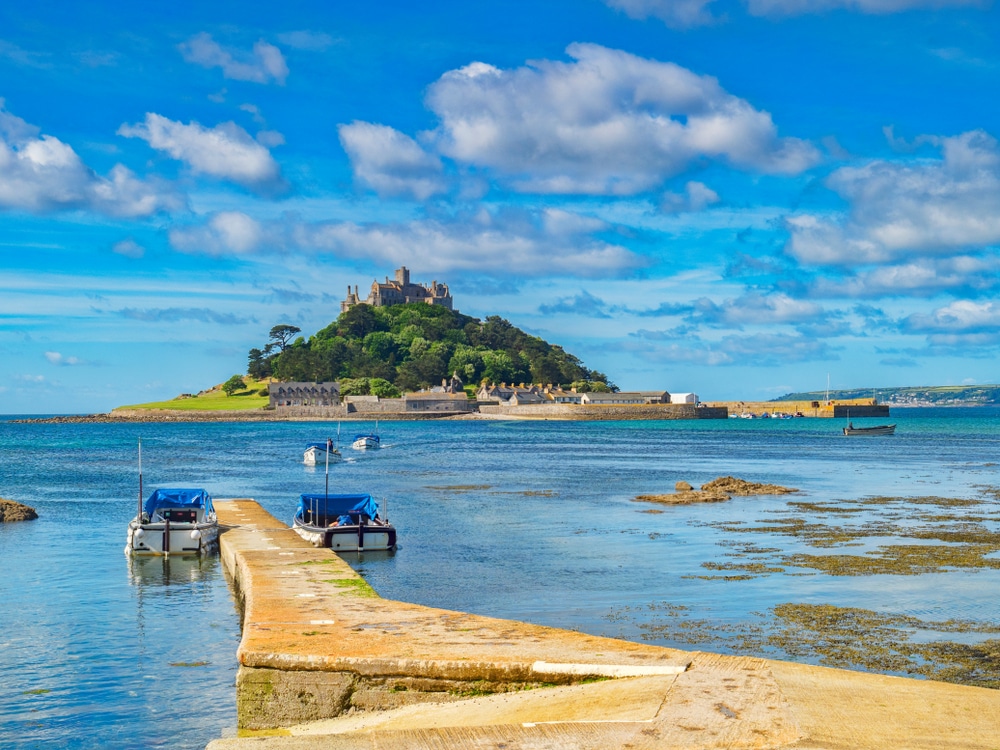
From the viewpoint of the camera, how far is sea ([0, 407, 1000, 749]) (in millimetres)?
15445

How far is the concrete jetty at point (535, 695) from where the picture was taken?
29.3 ft

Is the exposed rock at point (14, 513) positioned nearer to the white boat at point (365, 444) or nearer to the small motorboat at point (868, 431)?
the white boat at point (365, 444)

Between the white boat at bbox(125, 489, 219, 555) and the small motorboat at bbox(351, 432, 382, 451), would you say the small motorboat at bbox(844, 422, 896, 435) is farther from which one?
the white boat at bbox(125, 489, 219, 555)

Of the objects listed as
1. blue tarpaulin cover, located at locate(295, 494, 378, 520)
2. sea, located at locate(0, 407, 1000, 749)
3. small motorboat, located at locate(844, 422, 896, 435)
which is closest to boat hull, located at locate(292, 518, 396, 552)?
sea, located at locate(0, 407, 1000, 749)

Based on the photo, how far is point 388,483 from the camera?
5572 cm

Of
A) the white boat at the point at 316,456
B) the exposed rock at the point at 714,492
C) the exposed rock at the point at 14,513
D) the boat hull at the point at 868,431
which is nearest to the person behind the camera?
the exposed rock at the point at 14,513

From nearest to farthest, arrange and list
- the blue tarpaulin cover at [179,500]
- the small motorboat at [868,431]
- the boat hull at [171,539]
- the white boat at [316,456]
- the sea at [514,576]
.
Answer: the sea at [514,576], the boat hull at [171,539], the blue tarpaulin cover at [179,500], the white boat at [316,456], the small motorboat at [868,431]

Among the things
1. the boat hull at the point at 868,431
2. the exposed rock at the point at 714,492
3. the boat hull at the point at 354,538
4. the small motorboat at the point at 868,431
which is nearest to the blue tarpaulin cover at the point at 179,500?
the boat hull at the point at 354,538

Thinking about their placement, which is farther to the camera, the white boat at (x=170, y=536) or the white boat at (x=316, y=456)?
the white boat at (x=316, y=456)

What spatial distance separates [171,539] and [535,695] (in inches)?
815

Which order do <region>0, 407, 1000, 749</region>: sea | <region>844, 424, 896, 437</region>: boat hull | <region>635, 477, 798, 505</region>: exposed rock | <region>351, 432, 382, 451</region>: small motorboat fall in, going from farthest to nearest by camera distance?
<region>844, 424, 896, 437</region>: boat hull < <region>351, 432, 382, 451</region>: small motorboat < <region>635, 477, 798, 505</region>: exposed rock < <region>0, 407, 1000, 749</region>: sea

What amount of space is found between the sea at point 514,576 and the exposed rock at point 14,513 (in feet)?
2.25

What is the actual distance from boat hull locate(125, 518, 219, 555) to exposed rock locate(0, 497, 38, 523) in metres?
10.1

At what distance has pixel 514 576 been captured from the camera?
25141 mm
